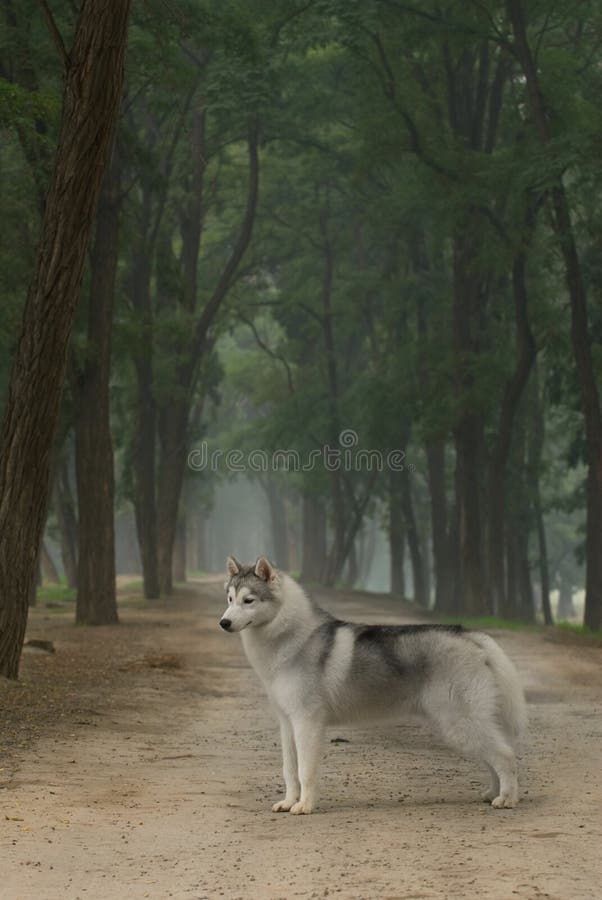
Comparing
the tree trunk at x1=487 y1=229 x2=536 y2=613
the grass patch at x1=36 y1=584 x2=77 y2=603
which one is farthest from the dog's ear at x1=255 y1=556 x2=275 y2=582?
the grass patch at x1=36 y1=584 x2=77 y2=603

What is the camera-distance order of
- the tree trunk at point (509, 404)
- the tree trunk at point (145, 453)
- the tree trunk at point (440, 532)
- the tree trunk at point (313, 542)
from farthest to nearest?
the tree trunk at point (313, 542) < the tree trunk at point (440, 532) < the tree trunk at point (145, 453) < the tree trunk at point (509, 404)

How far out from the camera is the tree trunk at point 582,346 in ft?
89.9

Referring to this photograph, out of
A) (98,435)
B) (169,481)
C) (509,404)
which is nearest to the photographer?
(98,435)

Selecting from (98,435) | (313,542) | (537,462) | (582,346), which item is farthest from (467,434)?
(313,542)

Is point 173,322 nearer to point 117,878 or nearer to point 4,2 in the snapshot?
point 4,2

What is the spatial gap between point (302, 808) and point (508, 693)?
1438 millimetres

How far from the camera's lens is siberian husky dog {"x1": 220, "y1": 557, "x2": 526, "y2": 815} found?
348 inches

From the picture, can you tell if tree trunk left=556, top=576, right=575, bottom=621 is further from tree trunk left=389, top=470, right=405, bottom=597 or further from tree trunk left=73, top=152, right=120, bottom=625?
tree trunk left=73, top=152, right=120, bottom=625

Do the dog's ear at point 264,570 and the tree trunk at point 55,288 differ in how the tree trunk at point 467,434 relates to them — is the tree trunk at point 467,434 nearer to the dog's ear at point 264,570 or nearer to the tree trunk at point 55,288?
the tree trunk at point 55,288

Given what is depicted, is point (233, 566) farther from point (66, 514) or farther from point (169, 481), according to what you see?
point (66, 514)

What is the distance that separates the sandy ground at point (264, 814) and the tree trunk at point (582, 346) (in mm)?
12342

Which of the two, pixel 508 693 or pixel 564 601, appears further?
pixel 564 601

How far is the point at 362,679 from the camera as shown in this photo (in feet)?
29.7

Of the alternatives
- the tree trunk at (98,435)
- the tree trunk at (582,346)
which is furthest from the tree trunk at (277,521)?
the tree trunk at (98,435)
